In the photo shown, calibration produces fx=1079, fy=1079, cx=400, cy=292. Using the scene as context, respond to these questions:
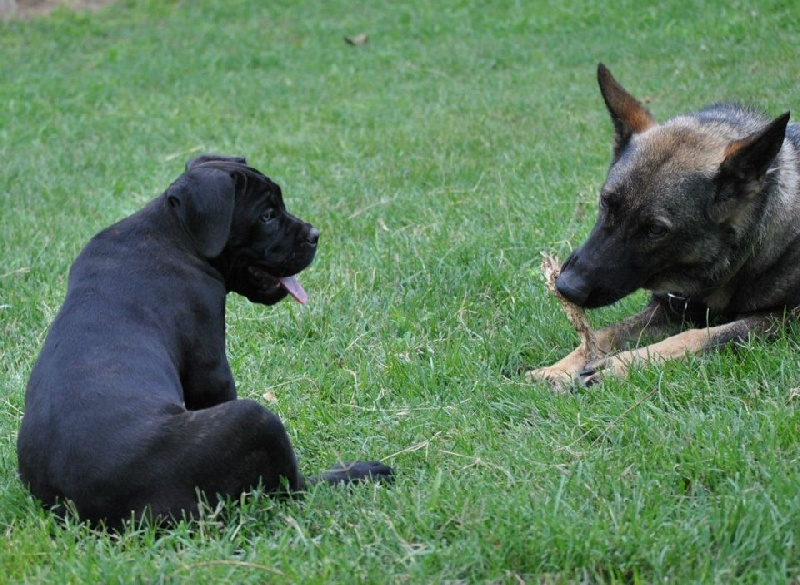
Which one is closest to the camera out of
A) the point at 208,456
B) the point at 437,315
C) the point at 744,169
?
the point at 208,456

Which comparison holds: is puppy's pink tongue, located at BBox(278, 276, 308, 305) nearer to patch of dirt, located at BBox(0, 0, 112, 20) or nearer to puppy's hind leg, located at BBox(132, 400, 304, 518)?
puppy's hind leg, located at BBox(132, 400, 304, 518)

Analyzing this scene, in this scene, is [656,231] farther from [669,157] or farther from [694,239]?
[669,157]

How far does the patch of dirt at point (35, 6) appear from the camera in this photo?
1834cm

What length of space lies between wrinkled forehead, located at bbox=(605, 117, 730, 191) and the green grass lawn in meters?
0.89

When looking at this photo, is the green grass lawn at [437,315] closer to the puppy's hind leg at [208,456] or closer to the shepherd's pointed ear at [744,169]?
the puppy's hind leg at [208,456]

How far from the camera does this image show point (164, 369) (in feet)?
13.6

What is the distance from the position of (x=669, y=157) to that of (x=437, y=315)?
1.55 meters

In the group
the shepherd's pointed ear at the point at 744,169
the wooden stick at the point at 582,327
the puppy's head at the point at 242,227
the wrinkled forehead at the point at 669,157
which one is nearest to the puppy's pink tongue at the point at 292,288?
the puppy's head at the point at 242,227

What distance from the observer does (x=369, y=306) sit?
6297 mm

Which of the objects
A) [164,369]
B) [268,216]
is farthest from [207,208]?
[164,369]

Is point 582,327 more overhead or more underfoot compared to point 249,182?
more underfoot

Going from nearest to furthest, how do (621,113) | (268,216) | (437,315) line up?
(268,216), (621,113), (437,315)

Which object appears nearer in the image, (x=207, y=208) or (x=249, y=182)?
(x=207, y=208)

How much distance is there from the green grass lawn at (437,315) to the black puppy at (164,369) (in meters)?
0.16
